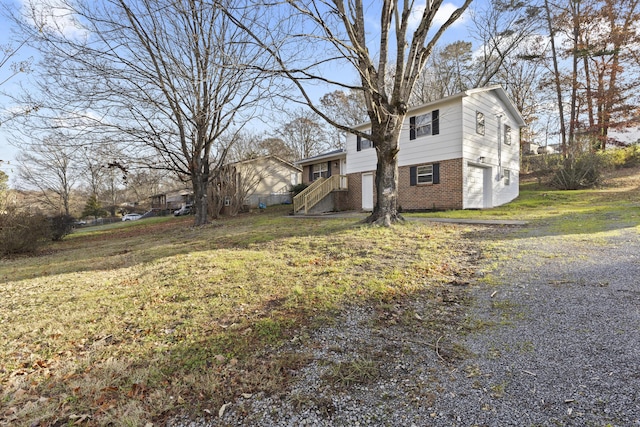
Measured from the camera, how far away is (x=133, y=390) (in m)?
2.10

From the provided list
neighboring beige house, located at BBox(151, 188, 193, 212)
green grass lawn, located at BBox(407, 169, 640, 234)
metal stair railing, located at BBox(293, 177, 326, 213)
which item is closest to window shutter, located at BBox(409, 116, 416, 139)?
green grass lawn, located at BBox(407, 169, 640, 234)

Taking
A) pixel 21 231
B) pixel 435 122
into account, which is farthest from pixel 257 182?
pixel 21 231

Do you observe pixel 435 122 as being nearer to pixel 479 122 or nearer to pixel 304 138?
pixel 479 122

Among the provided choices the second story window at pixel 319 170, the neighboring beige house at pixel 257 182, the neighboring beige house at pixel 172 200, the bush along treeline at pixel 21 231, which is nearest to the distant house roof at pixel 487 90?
the second story window at pixel 319 170

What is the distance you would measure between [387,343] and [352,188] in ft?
49.4

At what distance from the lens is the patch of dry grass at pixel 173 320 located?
6.73ft

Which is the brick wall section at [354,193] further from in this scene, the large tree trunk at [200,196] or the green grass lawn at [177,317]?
the green grass lawn at [177,317]

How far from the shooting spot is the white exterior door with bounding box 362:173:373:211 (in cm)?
1625

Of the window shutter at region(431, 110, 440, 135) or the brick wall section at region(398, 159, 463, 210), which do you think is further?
the window shutter at region(431, 110, 440, 135)

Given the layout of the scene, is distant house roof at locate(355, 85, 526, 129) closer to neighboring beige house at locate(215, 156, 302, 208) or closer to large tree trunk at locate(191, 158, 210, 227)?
large tree trunk at locate(191, 158, 210, 227)

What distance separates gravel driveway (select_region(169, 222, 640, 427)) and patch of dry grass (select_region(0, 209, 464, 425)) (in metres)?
0.31

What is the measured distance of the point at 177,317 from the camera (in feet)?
10.6

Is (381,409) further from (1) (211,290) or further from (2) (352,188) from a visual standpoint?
(2) (352,188)

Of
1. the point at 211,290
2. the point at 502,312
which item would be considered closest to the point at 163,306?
the point at 211,290
